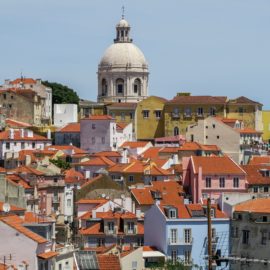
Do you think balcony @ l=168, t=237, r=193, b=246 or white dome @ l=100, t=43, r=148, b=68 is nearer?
balcony @ l=168, t=237, r=193, b=246

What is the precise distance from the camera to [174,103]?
129875 mm

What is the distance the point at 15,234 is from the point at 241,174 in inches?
1548

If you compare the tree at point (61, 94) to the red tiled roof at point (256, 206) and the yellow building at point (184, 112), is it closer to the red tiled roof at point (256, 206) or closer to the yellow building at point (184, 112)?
the yellow building at point (184, 112)

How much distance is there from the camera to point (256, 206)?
7494 cm

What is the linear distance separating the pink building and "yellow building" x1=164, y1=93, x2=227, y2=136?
35.6 meters

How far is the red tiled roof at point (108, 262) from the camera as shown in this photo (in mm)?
63622

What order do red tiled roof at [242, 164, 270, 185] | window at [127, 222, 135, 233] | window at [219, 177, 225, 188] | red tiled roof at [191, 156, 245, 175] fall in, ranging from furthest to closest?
1. red tiled roof at [242, 164, 270, 185]
2. window at [219, 177, 225, 188]
3. red tiled roof at [191, 156, 245, 175]
4. window at [127, 222, 135, 233]

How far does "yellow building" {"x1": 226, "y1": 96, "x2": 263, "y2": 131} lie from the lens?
13088 centimetres

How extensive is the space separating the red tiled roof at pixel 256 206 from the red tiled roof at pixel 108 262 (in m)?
11.2

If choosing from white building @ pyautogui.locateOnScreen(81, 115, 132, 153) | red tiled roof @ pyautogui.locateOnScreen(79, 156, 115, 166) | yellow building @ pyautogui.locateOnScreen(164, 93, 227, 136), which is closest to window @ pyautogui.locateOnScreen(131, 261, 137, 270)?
red tiled roof @ pyautogui.locateOnScreen(79, 156, 115, 166)

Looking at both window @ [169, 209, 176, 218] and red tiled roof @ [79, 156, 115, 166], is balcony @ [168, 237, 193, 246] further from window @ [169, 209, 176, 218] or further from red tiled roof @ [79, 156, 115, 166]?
red tiled roof @ [79, 156, 115, 166]

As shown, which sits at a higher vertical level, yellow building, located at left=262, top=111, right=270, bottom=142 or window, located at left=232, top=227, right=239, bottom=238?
yellow building, located at left=262, top=111, right=270, bottom=142

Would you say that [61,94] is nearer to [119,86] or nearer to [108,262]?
[119,86]

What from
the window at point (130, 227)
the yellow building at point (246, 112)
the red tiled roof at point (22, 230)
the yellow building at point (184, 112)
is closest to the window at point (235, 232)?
the window at point (130, 227)
